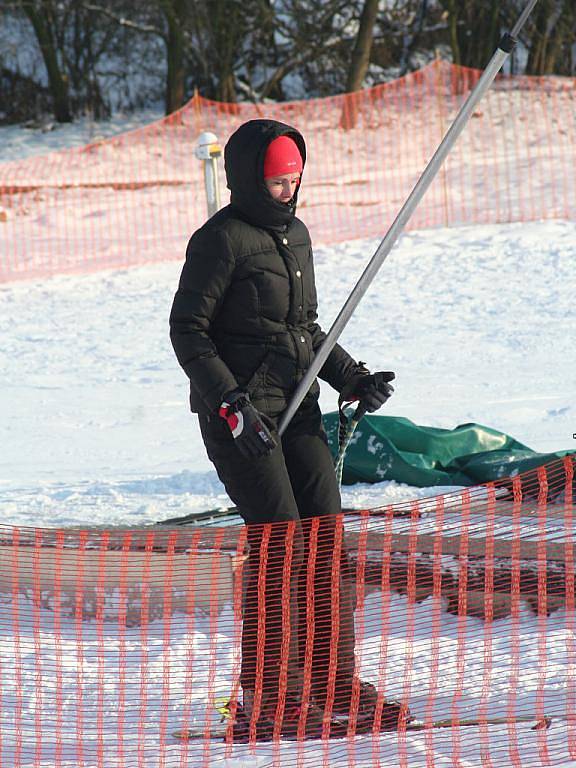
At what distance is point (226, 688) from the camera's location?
4027 mm

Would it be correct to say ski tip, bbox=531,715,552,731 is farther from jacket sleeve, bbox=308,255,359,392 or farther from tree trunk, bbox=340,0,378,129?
tree trunk, bbox=340,0,378,129

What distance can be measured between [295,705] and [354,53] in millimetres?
17156

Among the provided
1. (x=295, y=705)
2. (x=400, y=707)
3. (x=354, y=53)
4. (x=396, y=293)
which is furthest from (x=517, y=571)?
(x=354, y=53)

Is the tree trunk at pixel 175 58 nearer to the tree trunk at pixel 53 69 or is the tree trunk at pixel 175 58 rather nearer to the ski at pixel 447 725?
the tree trunk at pixel 53 69

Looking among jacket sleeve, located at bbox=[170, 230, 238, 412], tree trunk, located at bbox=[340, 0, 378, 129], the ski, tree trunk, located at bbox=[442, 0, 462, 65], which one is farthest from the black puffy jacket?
tree trunk, located at bbox=[442, 0, 462, 65]

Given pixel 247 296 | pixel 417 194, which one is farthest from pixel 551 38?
pixel 247 296

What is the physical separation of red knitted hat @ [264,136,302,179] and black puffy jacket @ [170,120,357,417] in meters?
0.02

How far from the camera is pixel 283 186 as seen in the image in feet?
11.4

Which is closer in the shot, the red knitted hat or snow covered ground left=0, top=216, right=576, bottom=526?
the red knitted hat

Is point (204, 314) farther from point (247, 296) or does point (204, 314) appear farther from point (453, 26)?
point (453, 26)

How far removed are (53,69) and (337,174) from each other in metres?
7.57

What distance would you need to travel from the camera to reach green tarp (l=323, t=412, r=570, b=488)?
17.9ft

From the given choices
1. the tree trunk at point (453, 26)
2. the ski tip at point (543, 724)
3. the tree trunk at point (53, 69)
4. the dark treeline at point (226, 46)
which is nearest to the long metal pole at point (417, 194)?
the ski tip at point (543, 724)

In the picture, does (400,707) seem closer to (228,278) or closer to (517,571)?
(517,571)
